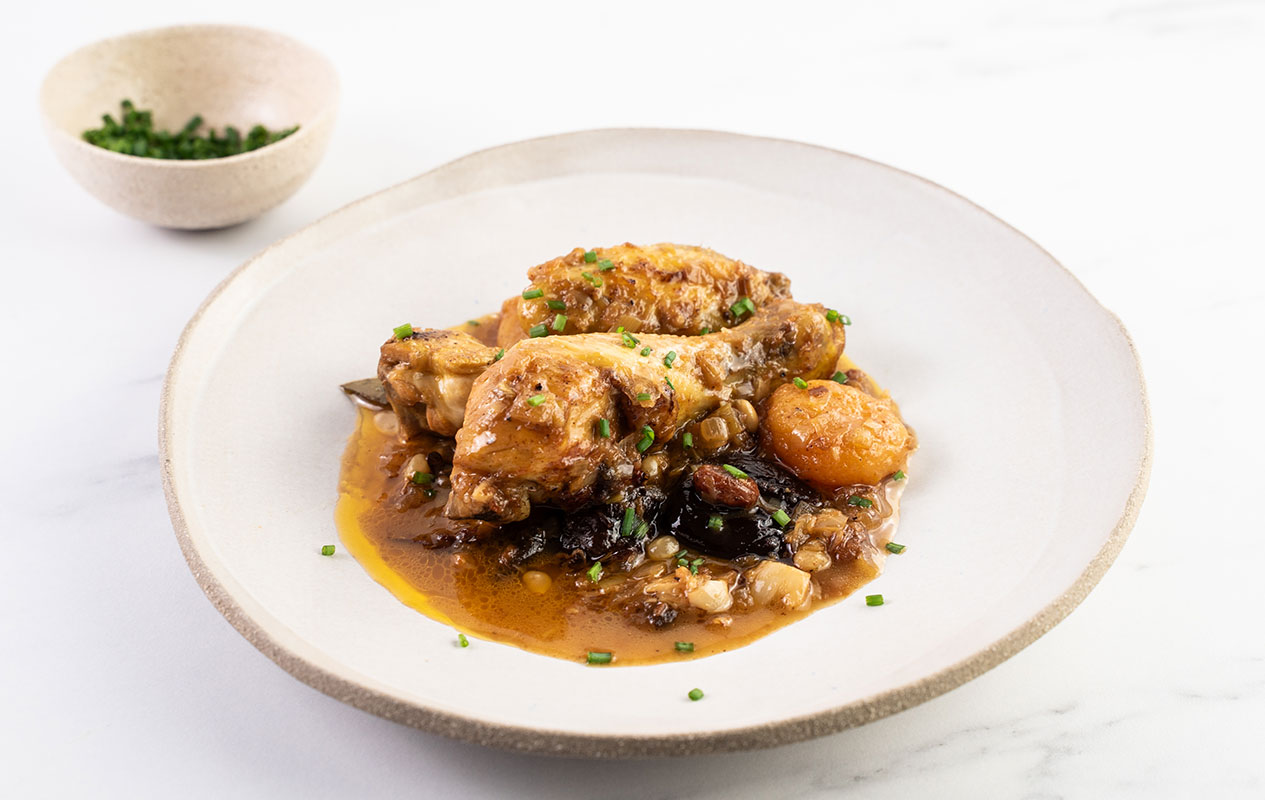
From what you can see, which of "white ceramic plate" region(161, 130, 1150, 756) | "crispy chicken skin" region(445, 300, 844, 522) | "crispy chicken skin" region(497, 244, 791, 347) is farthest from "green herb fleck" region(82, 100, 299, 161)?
"crispy chicken skin" region(445, 300, 844, 522)

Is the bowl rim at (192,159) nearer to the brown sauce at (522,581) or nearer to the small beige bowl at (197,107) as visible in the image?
the small beige bowl at (197,107)

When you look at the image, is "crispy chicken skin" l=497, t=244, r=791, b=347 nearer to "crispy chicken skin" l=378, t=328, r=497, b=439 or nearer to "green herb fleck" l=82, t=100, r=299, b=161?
"crispy chicken skin" l=378, t=328, r=497, b=439

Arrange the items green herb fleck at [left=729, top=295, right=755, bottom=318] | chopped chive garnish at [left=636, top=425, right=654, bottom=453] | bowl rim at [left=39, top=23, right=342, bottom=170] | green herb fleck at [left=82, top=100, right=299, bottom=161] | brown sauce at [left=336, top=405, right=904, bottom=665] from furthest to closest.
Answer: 1. green herb fleck at [left=82, top=100, right=299, bottom=161]
2. bowl rim at [left=39, top=23, right=342, bottom=170]
3. green herb fleck at [left=729, top=295, right=755, bottom=318]
4. chopped chive garnish at [left=636, top=425, right=654, bottom=453]
5. brown sauce at [left=336, top=405, right=904, bottom=665]

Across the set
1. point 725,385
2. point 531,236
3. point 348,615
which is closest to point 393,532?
point 348,615

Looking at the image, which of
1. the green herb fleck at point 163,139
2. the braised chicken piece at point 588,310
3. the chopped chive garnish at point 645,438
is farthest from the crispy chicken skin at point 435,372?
the green herb fleck at point 163,139

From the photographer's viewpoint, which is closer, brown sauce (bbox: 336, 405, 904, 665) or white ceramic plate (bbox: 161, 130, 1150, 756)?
white ceramic plate (bbox: 161, 130, 1150, 756)

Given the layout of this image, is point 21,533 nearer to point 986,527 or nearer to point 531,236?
point 531,236
